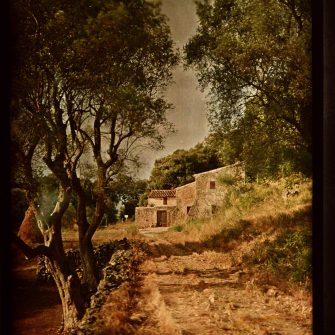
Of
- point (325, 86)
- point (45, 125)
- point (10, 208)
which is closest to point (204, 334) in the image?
point (10, 208)

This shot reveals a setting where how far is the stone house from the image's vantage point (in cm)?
238

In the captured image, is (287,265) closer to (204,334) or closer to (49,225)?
(204,334)

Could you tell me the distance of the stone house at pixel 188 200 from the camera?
7.81ft

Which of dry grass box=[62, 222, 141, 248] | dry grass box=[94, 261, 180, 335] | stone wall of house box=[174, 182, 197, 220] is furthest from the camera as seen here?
stone wall of house box=[174, 182, 197, 220]

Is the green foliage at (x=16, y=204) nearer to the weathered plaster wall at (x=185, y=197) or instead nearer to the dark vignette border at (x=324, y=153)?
the weathered plaster wall at (x=185, y=197)

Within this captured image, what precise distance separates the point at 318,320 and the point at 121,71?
6.23ft

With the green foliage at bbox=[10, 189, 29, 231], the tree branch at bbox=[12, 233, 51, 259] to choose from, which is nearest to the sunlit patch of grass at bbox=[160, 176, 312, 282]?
the tree branch at bbox=[12, 233, 51, 259]

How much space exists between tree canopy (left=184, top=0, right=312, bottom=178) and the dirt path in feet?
2.36

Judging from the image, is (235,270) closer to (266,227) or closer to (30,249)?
(266,227)

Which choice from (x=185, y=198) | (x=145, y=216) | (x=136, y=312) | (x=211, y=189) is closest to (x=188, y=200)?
(x=185, y=198)

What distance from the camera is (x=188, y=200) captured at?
8.03 ft

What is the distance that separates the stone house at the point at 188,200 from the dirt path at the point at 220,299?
0.59ft

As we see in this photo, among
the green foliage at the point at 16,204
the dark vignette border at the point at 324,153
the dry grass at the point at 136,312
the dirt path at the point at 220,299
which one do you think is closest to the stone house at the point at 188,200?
the dirt path at the point at 220,299

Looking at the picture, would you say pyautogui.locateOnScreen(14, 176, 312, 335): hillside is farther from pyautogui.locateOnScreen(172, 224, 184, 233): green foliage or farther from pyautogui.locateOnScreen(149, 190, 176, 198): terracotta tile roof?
pyautogui.locateOnScreen(149, 190, 176, 198): terracotta tile roof
